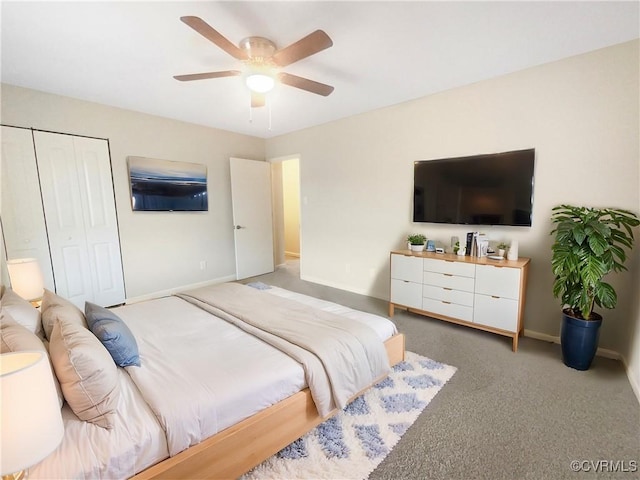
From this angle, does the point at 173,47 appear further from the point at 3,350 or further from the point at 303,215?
the point at 303,215

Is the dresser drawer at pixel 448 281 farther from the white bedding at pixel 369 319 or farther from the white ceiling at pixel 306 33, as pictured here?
the white ceiling at pixel 306 33

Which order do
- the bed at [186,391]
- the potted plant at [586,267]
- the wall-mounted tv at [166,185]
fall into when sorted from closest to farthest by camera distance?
the bed at [186,391] → the potted plant at [586,267] → the wall-mounted tv at [166,185]

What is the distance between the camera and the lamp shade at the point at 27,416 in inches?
27.8

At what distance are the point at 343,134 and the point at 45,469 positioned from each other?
3.98m

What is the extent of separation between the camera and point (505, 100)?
8.84ft

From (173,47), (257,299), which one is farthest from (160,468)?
(173,47)

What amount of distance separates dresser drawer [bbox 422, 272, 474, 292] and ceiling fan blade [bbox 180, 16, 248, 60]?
2485 millimetres

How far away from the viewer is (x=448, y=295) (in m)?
2.82

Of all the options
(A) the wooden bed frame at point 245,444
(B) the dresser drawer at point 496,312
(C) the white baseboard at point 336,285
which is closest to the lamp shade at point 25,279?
(A) the wooden bed frame at point 245,444

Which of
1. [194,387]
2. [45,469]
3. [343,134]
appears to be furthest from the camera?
[343,134]

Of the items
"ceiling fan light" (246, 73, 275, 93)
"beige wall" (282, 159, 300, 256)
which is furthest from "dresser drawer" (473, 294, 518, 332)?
"beige wall" (282, 159, 300, 256)

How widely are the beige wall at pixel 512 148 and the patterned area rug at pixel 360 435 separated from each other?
1526mm

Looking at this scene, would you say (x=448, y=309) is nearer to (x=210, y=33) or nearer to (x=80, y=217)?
(x=210, y=33)

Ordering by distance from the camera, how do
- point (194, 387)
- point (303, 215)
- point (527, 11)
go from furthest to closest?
1. point (303, 215)
2. point (527, 11)
3. point (194, 387)
